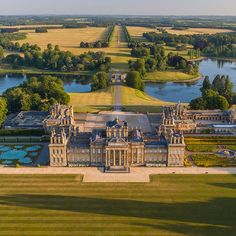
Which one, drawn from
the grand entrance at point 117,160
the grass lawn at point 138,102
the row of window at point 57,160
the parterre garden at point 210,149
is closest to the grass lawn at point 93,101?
the grass lawn at point 138,102

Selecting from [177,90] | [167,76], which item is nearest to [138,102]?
[177,90]

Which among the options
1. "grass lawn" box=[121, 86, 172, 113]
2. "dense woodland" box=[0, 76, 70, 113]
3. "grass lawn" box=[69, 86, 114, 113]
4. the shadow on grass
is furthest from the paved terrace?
"grass lawn" box=[121, 86, 172, 113]

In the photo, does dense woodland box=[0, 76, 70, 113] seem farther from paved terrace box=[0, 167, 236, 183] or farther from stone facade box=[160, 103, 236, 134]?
paved terrace box=[0, 167, 236, 183]

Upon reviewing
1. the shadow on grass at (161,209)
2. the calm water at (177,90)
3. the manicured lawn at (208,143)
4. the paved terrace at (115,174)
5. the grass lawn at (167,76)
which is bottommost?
the shadow on grass at (161,209)

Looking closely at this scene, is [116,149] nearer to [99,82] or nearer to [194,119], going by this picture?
[194,119]

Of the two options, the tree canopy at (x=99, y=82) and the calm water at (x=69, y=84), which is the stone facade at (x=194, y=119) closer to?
the tree canopy at (x=99, y=82)

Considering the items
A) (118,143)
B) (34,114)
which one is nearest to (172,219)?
(118,143)
